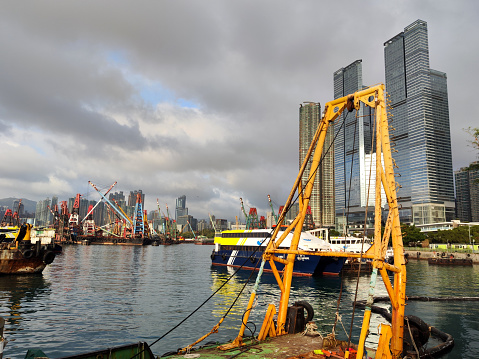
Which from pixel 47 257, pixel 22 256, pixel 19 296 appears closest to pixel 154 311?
pixel 19 296

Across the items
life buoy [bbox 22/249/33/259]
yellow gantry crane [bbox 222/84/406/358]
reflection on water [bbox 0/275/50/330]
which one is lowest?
reflection on water [bbox 0/275/50/330]

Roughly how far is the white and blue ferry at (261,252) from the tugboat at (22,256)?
31.3m

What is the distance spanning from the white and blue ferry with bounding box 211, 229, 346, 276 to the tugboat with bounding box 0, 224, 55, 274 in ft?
103

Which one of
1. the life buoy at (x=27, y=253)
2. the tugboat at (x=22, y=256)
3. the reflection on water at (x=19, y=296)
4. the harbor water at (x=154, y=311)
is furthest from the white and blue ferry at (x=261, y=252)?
the life buoy at (x=27, y=253)

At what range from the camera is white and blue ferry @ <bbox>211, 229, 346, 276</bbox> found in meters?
49.9

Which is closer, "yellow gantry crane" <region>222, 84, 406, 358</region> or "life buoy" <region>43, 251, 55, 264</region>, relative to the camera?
"yellow gantry crane" <region>222, 84, 406, 358</region>

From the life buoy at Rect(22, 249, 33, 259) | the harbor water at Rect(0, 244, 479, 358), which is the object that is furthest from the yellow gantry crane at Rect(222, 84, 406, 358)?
the life buoy at Rect(22, 249, 33, 259)

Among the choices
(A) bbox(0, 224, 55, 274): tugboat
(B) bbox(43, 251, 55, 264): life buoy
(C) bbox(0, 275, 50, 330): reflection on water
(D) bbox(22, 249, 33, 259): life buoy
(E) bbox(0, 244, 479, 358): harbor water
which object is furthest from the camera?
(B) bbox(43, 251, 55, 264): life buoy

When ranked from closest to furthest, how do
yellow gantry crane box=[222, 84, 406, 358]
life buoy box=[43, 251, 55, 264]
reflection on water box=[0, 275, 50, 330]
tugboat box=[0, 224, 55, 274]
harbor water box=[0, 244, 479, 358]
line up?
1. yellow gantry crane box=[222, 84, 406, 358]
2. harbor water box=[0, 244, 479, 358]
3. reflection on water box=[0, 275, 50, 330]
4. tugboat box=[0, 224, 55, 274]
5. life buoy box=[43, 251, 55, 264]

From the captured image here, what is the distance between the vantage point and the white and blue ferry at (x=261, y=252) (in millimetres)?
49906

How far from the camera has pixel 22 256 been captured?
46719 mm

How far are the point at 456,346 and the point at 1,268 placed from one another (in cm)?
5425

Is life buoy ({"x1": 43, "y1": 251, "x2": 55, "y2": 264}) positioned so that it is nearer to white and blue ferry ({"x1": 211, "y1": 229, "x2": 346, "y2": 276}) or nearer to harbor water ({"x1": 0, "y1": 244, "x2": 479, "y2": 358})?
harbor water ({"x1": 0, "y1": 244, "x2": 479, "y2": 358})

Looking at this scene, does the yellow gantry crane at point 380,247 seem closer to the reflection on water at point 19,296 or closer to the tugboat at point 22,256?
the reflection on water at point 19,296
